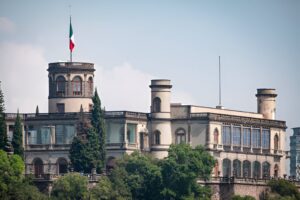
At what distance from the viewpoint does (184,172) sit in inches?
7352

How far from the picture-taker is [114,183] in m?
186

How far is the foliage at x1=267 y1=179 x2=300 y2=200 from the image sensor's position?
19675cm

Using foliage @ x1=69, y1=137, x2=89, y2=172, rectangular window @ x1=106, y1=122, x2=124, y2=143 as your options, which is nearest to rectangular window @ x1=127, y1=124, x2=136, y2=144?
rectangular window @ x1=106, y1=122, x2=124, y2=143

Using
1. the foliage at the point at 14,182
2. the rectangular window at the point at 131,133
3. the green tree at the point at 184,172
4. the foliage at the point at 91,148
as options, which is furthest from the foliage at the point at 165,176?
the foliage at the point at 14,182

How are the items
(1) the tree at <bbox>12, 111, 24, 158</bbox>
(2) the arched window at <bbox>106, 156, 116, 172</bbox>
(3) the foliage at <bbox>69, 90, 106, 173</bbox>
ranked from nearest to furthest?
(1) the tree at <bbox>12, 111, 24, 158</bbox> < (3) the foliage at <bbox>69, 90, 106, 173</bbox> < (2) the arched window at <bbox>106, 156, 116, 172</bbox>

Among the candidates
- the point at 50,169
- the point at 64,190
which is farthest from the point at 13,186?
the point at 50,169

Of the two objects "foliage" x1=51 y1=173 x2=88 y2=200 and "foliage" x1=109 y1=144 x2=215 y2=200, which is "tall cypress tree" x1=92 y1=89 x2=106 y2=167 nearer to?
"foliage" x1=109 y1=144 x2=215 y2=200

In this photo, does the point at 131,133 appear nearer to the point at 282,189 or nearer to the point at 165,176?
the point at 165,176

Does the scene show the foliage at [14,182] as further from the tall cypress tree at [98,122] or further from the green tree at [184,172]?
the green tree at [184,172]

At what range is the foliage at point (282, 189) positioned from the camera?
197 meters

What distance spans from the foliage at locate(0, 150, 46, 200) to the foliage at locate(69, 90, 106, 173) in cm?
860

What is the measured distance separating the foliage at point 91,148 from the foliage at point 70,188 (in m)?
7.04

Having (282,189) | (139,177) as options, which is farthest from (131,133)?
(282,189)

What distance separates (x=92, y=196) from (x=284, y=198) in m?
23.1
